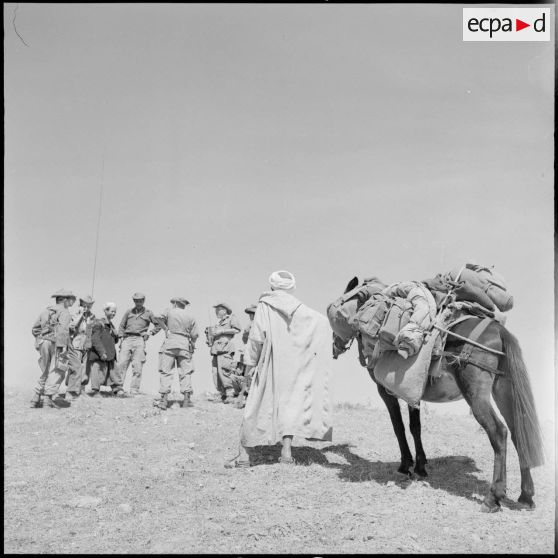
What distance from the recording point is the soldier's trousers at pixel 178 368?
14391mm

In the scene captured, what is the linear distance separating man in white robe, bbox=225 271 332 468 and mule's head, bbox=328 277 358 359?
266 mm

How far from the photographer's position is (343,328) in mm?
A: 8648

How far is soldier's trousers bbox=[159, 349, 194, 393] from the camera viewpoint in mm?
14391

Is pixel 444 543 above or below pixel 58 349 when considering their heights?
below

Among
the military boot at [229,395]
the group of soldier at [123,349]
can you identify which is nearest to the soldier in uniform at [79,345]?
the group of soldier at [123,349]

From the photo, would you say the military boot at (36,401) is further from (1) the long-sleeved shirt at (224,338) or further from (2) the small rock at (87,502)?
(2) the small rock at (87,502)

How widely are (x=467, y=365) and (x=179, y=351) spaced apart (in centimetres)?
832

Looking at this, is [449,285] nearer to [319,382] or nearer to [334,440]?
[319,382]

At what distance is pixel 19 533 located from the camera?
660 centimetres

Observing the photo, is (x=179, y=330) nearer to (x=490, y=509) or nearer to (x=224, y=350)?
(x=224, y=350)

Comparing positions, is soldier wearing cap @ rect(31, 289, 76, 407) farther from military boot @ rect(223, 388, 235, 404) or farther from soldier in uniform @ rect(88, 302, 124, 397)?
military boot @ rect(223, 388, 235, 404)

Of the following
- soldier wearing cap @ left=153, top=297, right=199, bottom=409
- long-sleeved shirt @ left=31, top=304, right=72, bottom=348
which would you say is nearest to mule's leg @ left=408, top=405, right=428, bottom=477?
soldier wearing cap @ left=153, top=297, right=199, bottom=409

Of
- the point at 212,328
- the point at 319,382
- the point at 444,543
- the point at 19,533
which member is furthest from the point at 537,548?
the point at 212,328

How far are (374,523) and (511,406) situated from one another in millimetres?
1819
